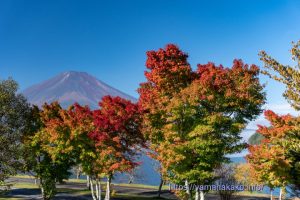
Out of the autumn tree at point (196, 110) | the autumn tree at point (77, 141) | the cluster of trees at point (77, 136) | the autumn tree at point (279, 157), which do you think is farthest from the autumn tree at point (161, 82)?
the autumn tree at point (279, 157)

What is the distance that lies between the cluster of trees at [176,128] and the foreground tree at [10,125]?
0.08 meters

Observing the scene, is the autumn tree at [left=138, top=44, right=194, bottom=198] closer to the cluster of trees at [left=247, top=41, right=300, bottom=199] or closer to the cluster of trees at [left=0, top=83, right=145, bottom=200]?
the cluster of trees at [left=0, top=83, right=145, bottom=200]

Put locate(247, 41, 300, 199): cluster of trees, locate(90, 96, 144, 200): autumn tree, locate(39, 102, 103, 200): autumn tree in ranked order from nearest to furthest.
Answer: locate(247, 41, 300, 199): cluster of trees
locate(90, 96, 144, 200): autumn tree
locate(39, 102, 103, 200): autumn tree

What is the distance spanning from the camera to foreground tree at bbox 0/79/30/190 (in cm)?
2880

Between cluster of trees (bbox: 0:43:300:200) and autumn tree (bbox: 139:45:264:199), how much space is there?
0.09m

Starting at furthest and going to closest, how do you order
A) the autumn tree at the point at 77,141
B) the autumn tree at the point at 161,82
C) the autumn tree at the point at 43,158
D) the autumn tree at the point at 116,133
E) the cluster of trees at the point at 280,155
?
the autumn tree at the point at 43,158 < the autumn tree at the point at 77,141 < the autumn tree at the point at 116,133 < the autumn tree at the point at 161,82 < the cluster of trees at the point at 280,155

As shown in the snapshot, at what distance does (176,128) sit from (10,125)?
49.2 feet

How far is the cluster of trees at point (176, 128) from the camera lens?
29.6 metres

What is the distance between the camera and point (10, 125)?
33.3m

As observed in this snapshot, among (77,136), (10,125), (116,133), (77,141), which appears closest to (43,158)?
(77,141)

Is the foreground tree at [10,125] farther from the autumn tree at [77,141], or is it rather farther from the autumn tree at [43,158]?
the autumn tree at [77,141]

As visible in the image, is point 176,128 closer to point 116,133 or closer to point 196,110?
point 196,110

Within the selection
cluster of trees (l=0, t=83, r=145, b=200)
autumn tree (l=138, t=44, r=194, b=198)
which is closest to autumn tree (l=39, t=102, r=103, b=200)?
cluster of trees (l=0, t=83, r=145, b=200)

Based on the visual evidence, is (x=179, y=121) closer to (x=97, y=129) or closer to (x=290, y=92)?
(x=97, y=129)
